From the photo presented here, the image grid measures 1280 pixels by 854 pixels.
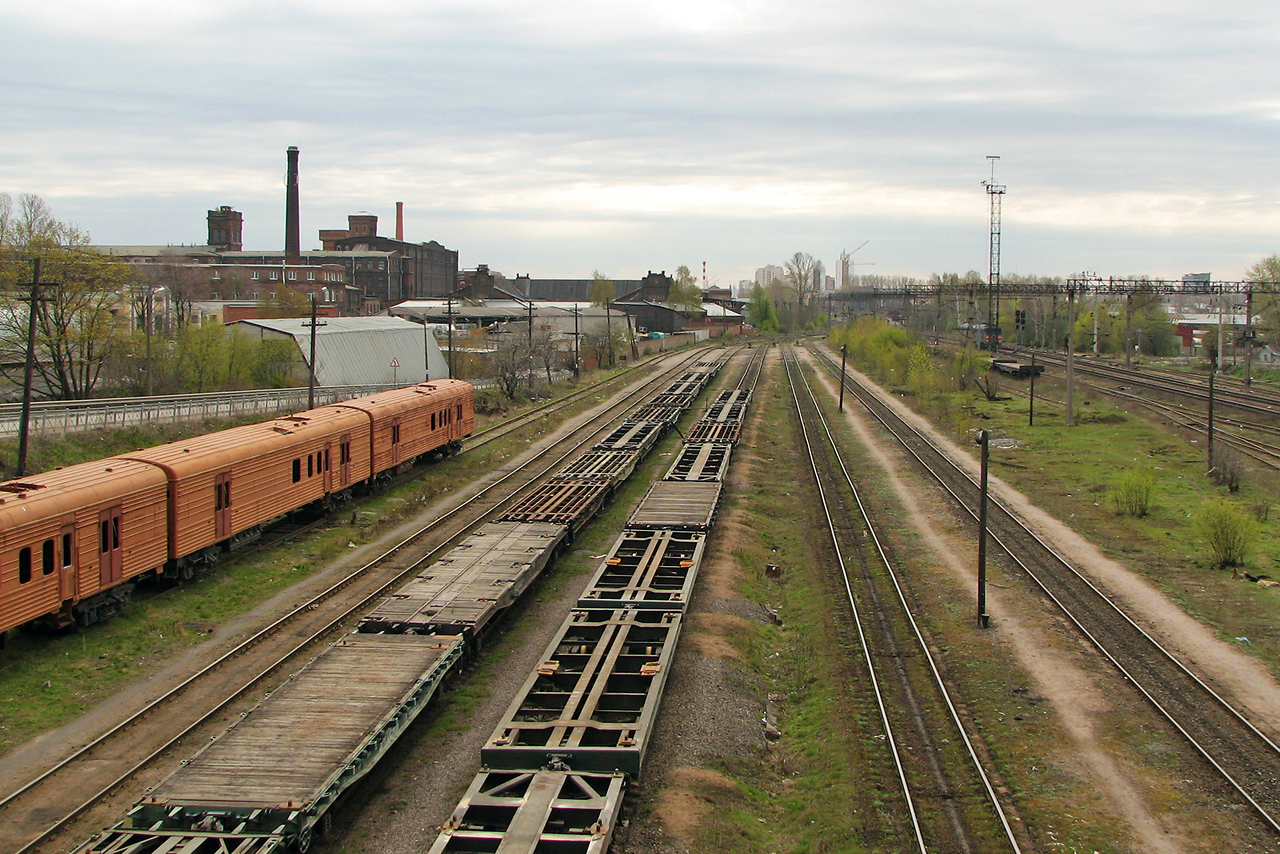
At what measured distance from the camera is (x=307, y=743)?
11.5 meters

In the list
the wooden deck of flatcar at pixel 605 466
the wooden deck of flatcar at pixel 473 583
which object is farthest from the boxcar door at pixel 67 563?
the wooden deck of flatcar at pixel 605 466

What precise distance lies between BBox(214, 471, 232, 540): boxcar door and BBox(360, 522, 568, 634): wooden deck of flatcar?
215 inches

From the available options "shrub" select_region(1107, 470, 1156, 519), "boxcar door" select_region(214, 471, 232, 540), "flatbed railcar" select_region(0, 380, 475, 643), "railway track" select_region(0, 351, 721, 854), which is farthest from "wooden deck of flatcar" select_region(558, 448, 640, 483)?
"shrub" select_region(1107, 470, 1156, 519)

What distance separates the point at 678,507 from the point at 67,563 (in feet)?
44.3

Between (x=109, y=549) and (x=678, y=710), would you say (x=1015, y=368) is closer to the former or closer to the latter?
(x=678, y=710)

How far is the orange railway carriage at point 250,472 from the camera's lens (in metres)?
20.2

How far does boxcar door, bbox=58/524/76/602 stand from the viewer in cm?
1658

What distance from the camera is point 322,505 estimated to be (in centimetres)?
2655

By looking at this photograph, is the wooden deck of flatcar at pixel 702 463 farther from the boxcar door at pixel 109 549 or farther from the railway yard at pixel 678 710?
the boxcar door at pixel 109 549

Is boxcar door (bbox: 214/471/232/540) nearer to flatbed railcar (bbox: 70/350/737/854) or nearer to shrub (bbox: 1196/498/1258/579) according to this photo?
flatbed railcar (bbox: 70/350/737/854)

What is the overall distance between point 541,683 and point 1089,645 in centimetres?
999

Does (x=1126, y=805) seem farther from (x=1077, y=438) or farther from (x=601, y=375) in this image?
(x=601, y=375)

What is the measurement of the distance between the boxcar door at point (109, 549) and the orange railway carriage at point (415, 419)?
1162 centimetres

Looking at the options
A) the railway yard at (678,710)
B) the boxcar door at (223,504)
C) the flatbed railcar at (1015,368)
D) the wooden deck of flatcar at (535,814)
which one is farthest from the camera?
the flatbed railcar at (1015,368)
